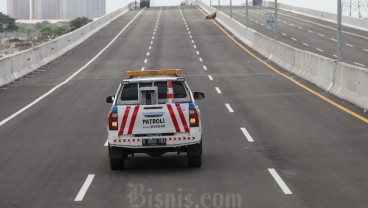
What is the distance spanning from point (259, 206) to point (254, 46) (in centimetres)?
4220

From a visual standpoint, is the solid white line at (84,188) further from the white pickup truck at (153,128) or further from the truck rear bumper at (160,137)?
the truck rear bumper at (160,137)

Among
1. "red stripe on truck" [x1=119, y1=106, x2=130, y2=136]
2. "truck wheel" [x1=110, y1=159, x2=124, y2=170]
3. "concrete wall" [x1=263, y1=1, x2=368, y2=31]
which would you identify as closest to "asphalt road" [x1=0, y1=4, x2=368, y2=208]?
"truck wheel" [x1=110, y1=159, x2=124, y2=170]

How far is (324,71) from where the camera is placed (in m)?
28.3

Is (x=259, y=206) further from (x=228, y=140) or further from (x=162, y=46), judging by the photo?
(x=162, y=46)

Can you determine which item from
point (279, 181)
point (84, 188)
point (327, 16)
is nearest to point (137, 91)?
point (84, 188)

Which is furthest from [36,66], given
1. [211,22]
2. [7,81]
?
[211,22]

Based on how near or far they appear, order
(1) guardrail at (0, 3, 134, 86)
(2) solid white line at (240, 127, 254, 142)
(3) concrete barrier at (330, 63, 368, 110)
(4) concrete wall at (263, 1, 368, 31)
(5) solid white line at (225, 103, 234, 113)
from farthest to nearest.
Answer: (4) concrete wall at (263, 1, 368, 31), (1) guardrail at (0, 3, 134, 86), (3) concrete barrier at (330, 63, 368, 110), (5) solid white line at (225, 103, 234, 113), (2) solid white line at (240, 127, 254, 142)

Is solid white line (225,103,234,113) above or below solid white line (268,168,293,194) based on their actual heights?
below

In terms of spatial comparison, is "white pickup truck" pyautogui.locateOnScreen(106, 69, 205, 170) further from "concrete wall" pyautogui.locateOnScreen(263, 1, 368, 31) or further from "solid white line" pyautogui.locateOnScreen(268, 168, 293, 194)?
"concrete wall" pyautogui.locateOnScreen(263, 1, 368, 31)

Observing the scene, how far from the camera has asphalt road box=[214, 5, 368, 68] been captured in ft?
160

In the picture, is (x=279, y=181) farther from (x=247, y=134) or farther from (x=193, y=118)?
(x=247, y=134)
